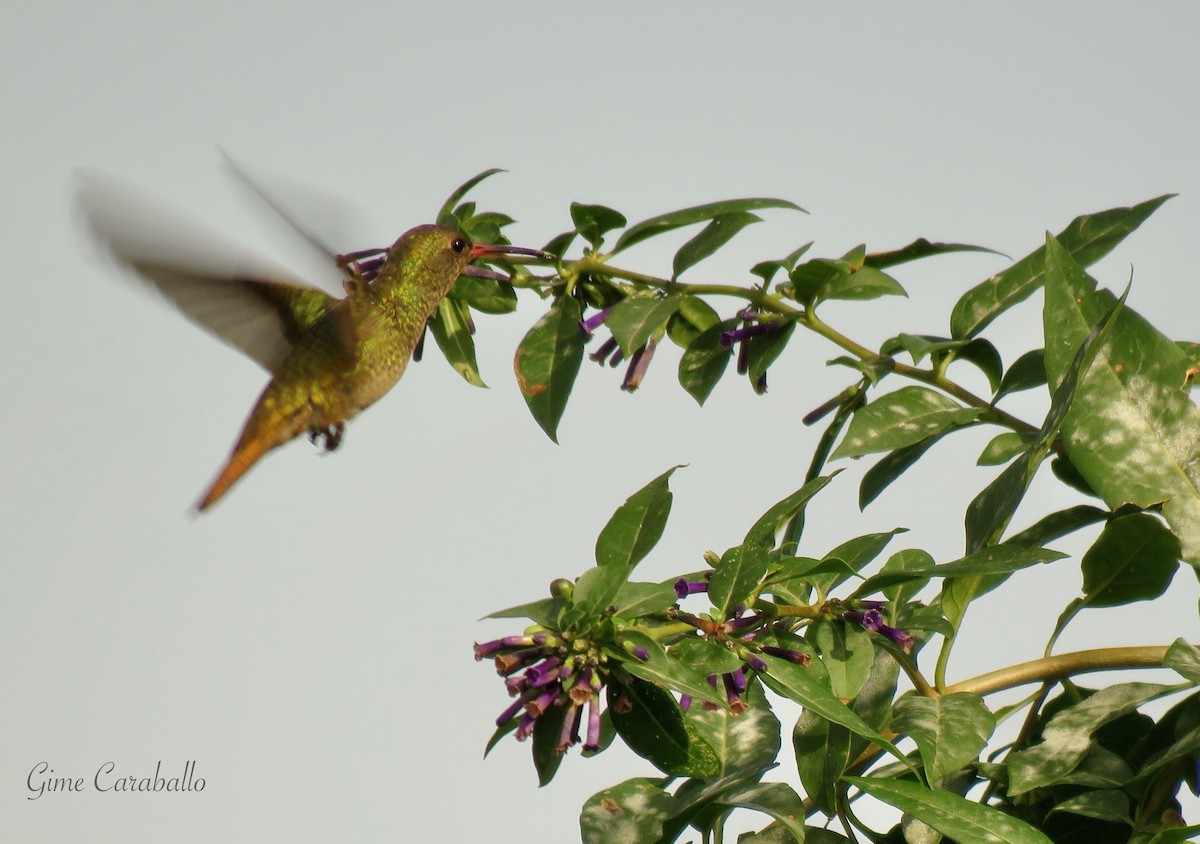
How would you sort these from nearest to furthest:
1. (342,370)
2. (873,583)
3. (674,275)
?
(873,583) < (674,275) < (342,370)

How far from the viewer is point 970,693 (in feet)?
3.42

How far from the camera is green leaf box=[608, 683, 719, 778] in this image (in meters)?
0.96

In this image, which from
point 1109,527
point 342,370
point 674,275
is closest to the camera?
point 1109,527

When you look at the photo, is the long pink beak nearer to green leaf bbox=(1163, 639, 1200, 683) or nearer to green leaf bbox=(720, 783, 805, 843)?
green leaf bbox=(720, 783, 805, 843)

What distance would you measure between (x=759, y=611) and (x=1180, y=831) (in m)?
0.37

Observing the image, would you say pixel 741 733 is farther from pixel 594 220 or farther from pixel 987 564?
pixel 594 220

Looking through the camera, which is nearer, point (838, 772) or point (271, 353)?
point (838, 772)

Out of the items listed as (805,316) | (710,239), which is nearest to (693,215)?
(710,239)

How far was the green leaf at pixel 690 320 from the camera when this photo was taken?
50.6 inches

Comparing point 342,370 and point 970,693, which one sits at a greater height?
point 342,370

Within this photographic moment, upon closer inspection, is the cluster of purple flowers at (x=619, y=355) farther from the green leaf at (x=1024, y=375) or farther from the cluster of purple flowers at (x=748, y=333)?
the green leaf at (x=1024, y=375)

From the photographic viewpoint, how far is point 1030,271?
1.24 m

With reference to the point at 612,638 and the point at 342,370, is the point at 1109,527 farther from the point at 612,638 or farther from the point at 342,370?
the point at 342,370

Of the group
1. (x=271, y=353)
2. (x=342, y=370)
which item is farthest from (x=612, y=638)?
(x=271, y=353)
